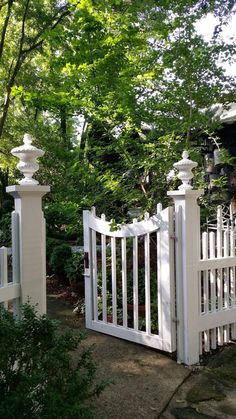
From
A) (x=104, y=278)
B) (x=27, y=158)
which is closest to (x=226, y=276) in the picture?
(x=104, y=278)

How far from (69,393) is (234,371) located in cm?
224

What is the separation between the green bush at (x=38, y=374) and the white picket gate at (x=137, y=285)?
5.76 ft

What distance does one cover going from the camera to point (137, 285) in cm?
427

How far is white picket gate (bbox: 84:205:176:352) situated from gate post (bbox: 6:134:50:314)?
4.52 feet

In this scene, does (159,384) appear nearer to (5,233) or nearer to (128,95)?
(128,95)

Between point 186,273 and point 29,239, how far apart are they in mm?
1677

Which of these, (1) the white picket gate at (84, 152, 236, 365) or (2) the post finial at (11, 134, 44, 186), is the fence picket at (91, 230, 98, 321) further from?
(2) the post finial at (11, 134, 44, 186)

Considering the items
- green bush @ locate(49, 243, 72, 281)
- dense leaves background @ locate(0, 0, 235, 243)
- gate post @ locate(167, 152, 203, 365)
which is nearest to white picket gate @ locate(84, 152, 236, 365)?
gate post @ locate(167, 152, 203, 365)

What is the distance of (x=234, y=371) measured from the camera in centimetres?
375

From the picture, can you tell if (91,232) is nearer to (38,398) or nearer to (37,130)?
(38,398)

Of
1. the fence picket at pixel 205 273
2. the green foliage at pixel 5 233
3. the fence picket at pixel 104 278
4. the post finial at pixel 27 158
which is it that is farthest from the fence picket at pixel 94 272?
the green foliage at pixel 5 233

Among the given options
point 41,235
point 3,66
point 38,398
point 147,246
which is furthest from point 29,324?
point 3,66

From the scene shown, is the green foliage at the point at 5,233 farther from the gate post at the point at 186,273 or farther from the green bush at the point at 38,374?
the green bush at the point at 38,374

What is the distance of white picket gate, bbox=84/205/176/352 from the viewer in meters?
3.94
